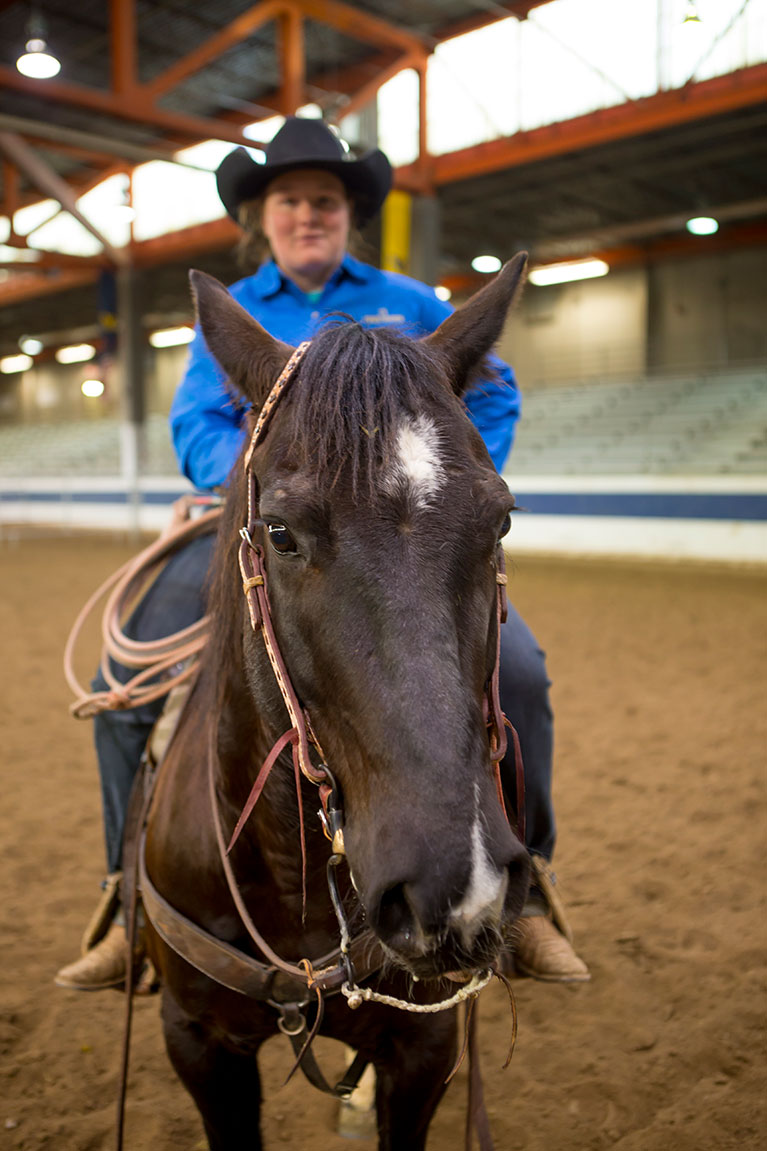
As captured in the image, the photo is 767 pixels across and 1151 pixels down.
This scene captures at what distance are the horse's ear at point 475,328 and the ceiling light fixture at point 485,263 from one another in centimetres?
2084

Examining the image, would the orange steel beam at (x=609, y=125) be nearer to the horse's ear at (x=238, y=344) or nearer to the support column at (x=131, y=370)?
the support column at (x=131, y=370)

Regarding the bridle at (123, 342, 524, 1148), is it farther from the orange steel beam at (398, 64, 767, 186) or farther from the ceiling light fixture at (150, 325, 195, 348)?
the ceiling light fixture at (150, 325, 195, 348)

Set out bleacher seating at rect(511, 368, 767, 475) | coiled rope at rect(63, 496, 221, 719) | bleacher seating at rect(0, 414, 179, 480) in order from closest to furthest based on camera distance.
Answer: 1. coiled rope at rect(63, 496, 221, 719)
2. bleacher seating at rect(511, 368, 767, 475)
3. bleacher seating at rect(0, 414, 179, 480)

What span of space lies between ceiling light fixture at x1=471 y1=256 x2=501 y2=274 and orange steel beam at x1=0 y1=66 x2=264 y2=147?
10247 millimetres

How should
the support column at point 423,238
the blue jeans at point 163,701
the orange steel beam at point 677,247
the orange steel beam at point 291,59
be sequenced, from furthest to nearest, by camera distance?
the orange steel beam at point 677,247 → the support column at point 423,238 → the orange steel beam at point 291,59 → the blue jeans at point 163,701

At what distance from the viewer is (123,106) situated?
11508 mm

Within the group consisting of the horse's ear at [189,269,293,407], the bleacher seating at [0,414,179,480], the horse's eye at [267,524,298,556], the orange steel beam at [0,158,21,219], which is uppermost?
the orange steel beam at [0,158,21,219]

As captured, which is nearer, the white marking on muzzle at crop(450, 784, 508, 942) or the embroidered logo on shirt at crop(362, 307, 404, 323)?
the white marking on muzzle at crop(450, 784, 508, 942)

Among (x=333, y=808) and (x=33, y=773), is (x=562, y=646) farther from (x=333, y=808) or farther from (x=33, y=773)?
(x=333, y=808)

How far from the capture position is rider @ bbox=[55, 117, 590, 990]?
7.19ft

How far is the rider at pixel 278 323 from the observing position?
86.3 inches

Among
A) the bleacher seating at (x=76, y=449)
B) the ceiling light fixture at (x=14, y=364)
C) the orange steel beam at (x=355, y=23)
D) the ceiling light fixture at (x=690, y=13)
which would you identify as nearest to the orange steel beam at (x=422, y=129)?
the orange steel beam at (x=355, y=23)

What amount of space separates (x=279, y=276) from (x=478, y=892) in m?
1.83

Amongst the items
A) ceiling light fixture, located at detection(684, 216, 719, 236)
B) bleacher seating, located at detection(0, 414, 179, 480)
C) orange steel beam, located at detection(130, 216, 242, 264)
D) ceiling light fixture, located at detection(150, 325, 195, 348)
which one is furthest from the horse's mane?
ceiling light fixture, located at detection(150, 325, 195, 348)
